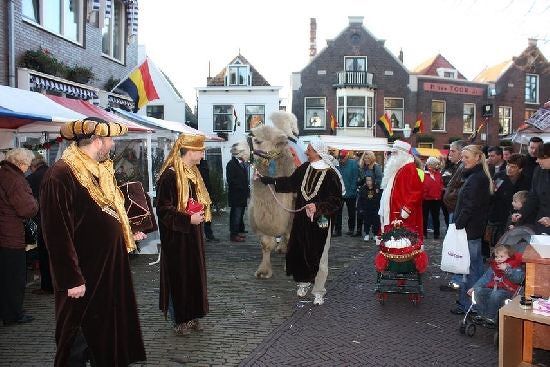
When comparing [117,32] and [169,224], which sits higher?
[117,32]

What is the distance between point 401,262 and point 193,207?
276 cm

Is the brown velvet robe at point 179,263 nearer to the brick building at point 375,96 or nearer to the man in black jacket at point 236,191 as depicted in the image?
the man in black jacket at point 236,191

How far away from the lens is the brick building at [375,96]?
31344mm

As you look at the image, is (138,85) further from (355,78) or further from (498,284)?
(355,78)

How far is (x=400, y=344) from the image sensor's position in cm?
494

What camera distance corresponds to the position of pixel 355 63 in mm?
32406

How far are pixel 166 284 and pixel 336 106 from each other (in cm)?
2757

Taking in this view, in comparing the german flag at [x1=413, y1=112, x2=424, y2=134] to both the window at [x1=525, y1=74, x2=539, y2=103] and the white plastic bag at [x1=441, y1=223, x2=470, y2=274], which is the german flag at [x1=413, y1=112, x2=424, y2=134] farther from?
the white plastic bag at [x1=441, y1=223, x2=470, y2=274]

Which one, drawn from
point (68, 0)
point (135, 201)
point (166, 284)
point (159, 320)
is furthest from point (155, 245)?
point (68, 0)

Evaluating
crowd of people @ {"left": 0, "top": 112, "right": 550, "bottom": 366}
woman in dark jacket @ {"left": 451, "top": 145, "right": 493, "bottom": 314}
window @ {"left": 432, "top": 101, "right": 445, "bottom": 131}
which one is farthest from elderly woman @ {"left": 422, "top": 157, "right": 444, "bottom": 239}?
window @ {"left": 432, "top": 101, "right": 445, "bottom": 131}

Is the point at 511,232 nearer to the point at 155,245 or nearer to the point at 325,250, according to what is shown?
the point at 325,250

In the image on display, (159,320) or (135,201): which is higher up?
(135,201)

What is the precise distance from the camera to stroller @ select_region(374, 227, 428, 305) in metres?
6.25

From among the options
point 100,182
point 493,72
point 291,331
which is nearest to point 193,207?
point 100,182
